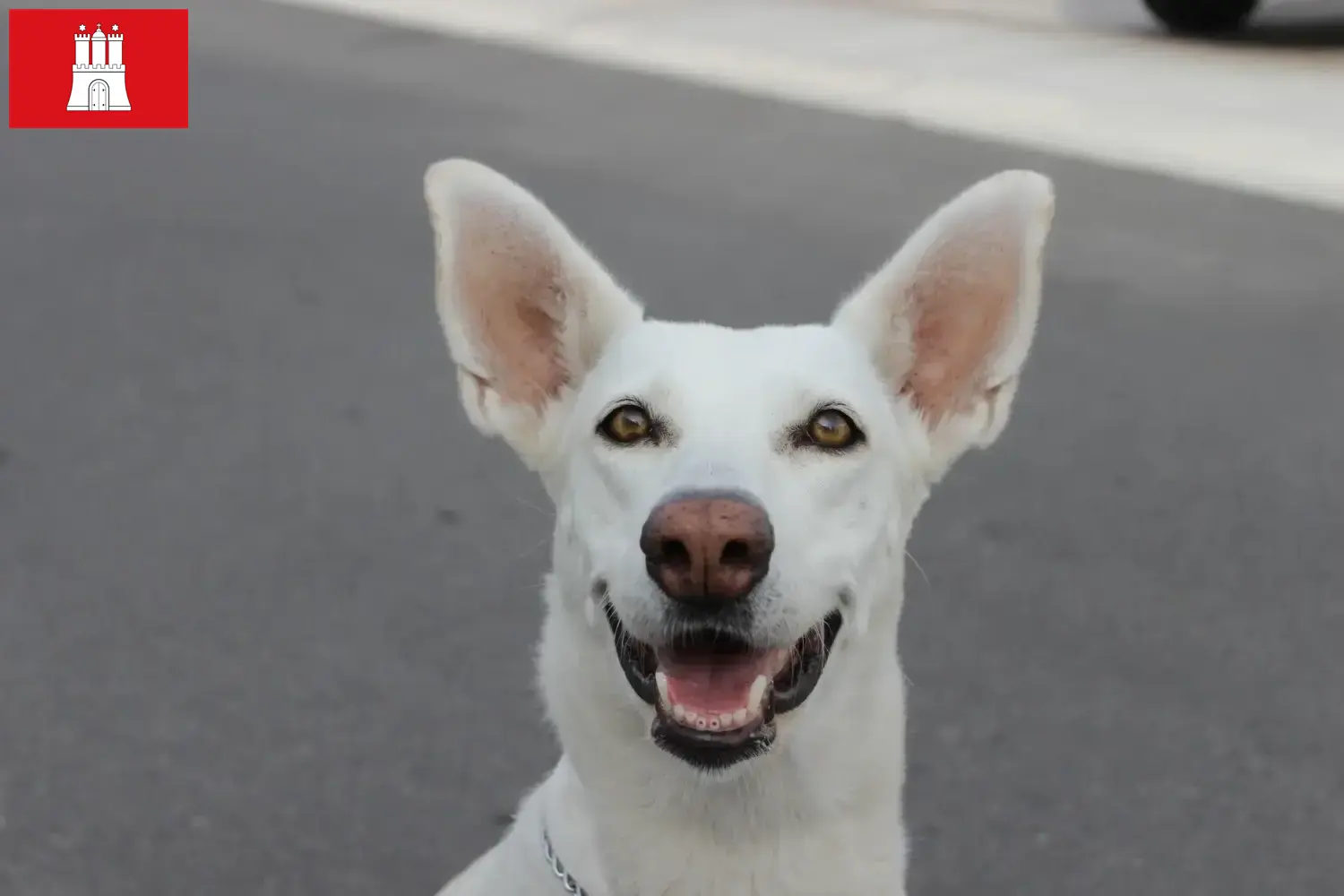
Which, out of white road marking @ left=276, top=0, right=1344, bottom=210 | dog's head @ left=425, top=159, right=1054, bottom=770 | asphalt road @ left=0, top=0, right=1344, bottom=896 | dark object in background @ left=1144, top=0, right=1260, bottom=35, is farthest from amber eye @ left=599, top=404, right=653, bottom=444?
dark object in background @ left=1144, top=0, right=1260, bottom=35

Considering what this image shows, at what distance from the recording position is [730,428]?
2.06 meters

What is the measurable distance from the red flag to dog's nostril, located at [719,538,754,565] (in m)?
7.19

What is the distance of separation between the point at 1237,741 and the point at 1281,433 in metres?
1.73

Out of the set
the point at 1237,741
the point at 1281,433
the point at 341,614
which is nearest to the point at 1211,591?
the point at 1237,741

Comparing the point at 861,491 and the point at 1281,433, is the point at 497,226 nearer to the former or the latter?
the point at 861,491

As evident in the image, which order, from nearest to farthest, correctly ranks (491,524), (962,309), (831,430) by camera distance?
(831,430), (962,309), (491,524)

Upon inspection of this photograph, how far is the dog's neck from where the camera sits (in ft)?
7.24

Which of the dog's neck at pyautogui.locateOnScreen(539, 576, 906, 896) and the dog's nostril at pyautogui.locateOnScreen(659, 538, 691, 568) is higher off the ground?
the dog's nostril at pyautogui.locateOnScreen(659, 538, 691, 568)

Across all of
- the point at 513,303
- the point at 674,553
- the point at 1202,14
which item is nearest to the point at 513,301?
the point at 513,303

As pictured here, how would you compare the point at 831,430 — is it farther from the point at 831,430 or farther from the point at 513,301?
the point at 513,301

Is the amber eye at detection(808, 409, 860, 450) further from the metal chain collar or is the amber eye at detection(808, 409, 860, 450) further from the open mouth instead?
the metal chain collar

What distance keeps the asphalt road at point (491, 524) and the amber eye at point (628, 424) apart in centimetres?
158

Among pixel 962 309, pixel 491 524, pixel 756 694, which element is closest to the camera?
pixel 756 694

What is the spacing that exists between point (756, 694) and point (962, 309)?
71 cm
